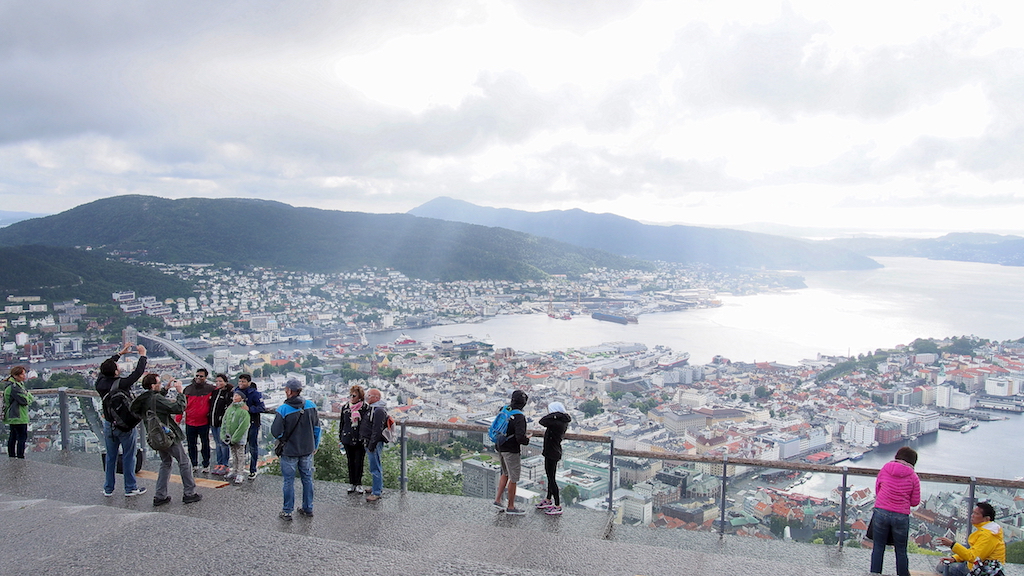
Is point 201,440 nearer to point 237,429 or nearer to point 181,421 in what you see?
point 181,421

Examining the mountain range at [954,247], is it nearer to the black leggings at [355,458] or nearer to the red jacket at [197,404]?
the black leggings at [355,458]

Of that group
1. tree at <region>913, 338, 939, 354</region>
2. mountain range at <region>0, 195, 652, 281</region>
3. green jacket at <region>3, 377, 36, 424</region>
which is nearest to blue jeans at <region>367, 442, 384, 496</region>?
green jacket at <region>3, 377, 36, 424</region>

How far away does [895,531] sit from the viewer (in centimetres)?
333

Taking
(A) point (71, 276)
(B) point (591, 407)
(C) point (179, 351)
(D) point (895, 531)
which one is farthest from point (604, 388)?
(A) point (71, 276)

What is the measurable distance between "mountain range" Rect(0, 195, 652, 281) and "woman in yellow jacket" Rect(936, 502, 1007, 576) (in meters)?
54.2

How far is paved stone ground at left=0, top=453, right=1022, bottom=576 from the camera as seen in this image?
2998 millimetres

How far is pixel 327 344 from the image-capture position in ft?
121

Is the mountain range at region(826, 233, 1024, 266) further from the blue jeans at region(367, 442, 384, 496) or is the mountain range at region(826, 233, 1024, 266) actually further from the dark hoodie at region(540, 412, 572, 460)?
the blue jeans at region(367, 442, 384, 496)

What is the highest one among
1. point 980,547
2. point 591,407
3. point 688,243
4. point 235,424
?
point 688,243

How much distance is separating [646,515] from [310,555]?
2456 mm

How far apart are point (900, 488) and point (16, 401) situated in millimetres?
7196

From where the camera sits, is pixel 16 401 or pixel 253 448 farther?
pixel 16 401

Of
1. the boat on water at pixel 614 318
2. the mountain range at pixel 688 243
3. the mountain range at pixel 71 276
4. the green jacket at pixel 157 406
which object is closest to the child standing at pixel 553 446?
the green jacket at pixel 157 406

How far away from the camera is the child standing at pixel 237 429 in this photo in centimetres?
468
